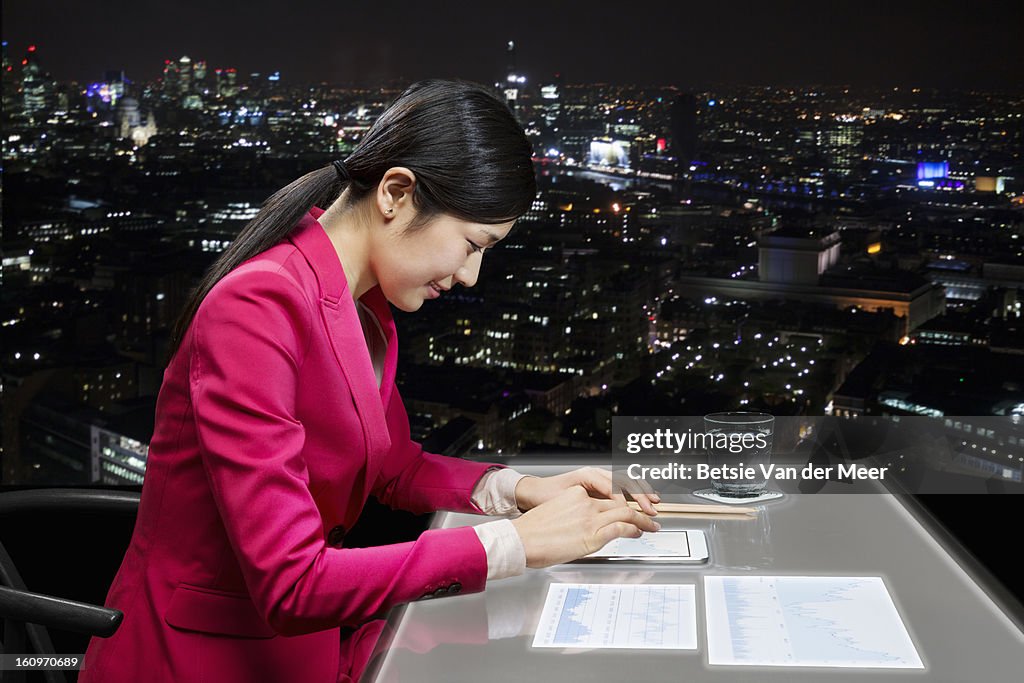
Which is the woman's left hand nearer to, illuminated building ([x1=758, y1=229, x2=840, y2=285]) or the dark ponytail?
the dark ponytail

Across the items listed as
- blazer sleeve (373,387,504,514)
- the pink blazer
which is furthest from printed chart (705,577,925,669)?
blazer sleeve (373,387,504,514)

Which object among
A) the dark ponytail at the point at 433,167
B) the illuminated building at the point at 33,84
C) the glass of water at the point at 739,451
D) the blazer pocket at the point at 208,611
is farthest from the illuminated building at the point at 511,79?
the blazer pocket at the point at 208,611

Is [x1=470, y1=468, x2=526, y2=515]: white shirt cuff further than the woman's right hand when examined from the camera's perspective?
Yes

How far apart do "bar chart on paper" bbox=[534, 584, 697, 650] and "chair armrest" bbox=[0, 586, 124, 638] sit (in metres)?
0.43

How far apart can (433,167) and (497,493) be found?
1.70ft

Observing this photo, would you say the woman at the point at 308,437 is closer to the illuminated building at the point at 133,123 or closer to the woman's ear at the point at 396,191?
the woman's ear at the point at 396,191

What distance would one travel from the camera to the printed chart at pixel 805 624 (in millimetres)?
929

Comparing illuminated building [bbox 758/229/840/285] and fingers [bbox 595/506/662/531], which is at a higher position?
illuminated building [bbox 758/229/840/285]

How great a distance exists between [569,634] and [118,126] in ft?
10.4

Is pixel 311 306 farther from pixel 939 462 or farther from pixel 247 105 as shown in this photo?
pixel 247 105

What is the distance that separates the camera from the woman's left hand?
1340mm

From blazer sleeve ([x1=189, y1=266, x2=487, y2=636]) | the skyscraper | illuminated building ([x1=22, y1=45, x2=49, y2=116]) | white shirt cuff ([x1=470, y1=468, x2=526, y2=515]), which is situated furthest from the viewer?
illuminated building ([x1=22, y1=45, x2=49, y2=116])

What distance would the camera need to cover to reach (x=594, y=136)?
3383mm

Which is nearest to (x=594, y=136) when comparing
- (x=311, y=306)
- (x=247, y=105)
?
(x=247, y=105)
